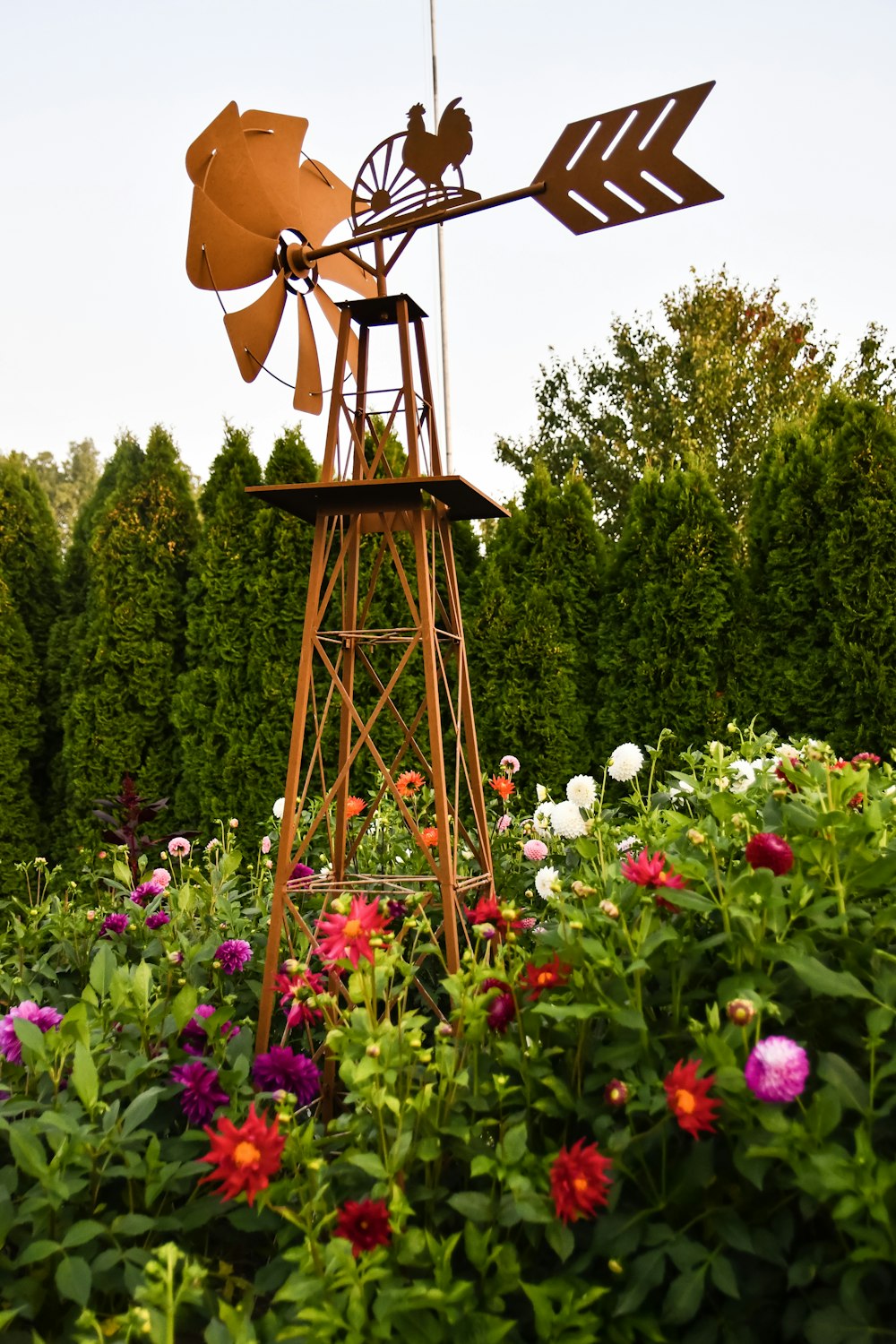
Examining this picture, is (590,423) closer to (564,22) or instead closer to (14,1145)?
(564,22)

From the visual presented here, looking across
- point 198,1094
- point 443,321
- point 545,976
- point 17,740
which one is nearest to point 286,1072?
point 198,1094

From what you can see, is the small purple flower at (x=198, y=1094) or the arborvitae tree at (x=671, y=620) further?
the arborvitae tree at (x=671, y=620)

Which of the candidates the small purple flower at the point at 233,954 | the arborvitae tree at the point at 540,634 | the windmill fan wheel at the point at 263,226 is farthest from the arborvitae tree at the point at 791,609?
the small purple flower at the point at 233,954

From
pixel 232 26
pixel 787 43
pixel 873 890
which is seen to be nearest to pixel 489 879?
pixel 873 890

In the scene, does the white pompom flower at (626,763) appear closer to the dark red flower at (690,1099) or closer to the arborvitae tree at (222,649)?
the dark red flower at (690,1099)

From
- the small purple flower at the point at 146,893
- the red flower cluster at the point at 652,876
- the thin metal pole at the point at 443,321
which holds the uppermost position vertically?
the thin metal pole at the point at 443,321

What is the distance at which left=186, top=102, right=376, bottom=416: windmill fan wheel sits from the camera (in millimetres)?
2139

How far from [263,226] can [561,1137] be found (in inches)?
84.4

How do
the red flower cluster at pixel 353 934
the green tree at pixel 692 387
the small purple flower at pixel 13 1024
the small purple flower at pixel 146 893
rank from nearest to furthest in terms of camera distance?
1. the red flower cluster at pixel 353 934
2. the small purple flower at pixel 13 1024
3. the small purple flower at pixel 146 893
4. the green tree at pixel 692 387

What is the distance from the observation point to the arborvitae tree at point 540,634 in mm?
4855

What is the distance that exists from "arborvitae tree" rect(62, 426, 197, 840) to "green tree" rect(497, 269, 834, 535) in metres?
10.4

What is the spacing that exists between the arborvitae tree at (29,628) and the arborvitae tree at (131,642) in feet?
0.81

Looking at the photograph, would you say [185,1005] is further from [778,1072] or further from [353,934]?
[778,1072]

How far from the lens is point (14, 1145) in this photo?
1351 mm
